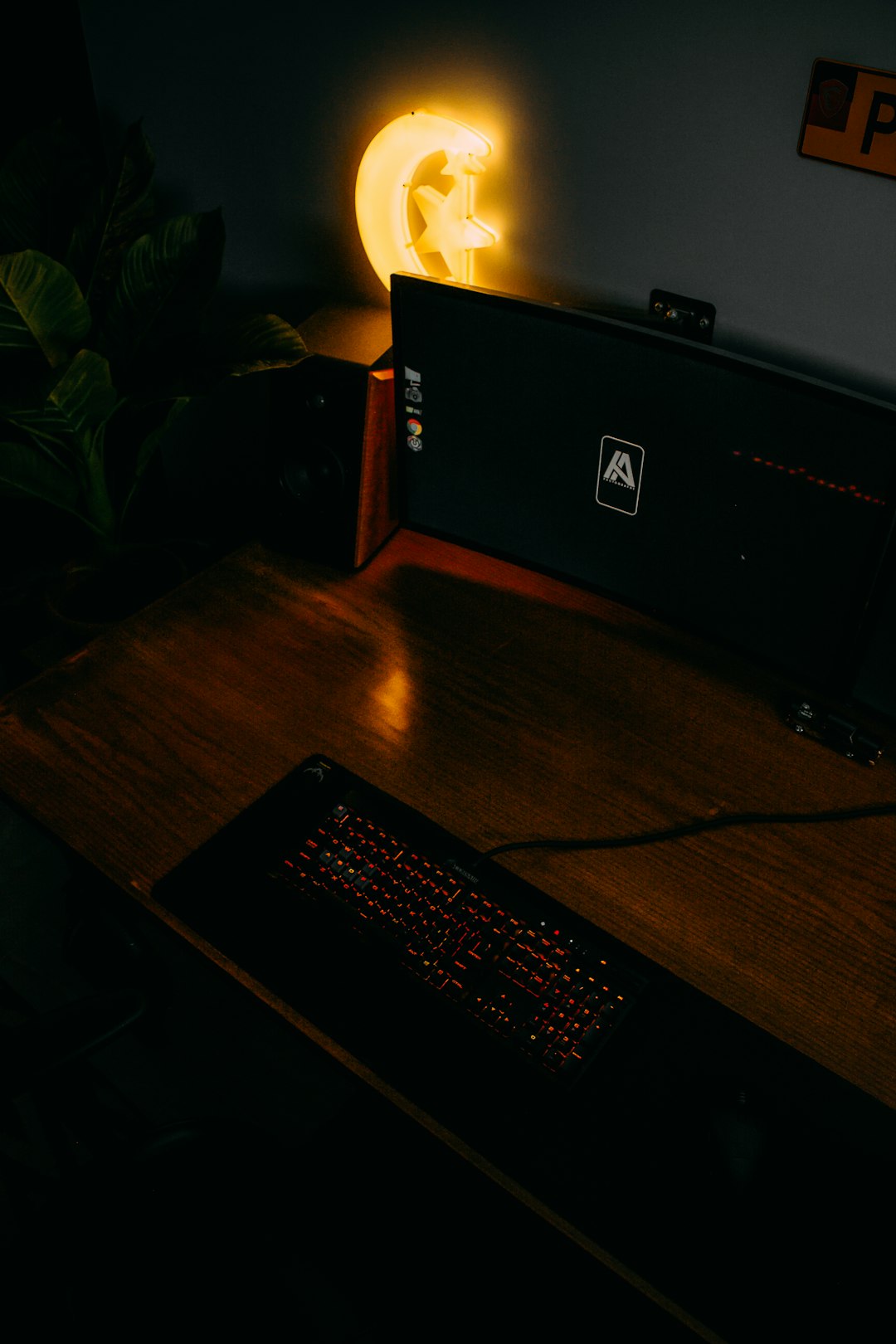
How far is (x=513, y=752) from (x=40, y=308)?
89 cm

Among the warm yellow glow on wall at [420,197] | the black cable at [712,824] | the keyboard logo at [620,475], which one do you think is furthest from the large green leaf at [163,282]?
the black cable at [712,824]

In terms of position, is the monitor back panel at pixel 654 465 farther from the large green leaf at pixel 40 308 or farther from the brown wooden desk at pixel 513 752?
the large green leaf at pixel 40 308

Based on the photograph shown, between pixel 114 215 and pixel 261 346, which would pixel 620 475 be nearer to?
pixel 261 346

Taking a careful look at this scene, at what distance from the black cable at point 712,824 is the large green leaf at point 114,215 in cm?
116

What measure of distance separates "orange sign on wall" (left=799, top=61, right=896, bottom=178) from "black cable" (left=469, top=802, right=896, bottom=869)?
2.27ft

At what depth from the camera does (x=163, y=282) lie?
1471mm

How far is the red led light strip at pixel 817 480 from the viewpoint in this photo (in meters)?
0.98

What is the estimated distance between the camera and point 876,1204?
79cm

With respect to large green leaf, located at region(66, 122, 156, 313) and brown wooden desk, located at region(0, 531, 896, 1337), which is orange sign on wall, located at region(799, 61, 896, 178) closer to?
brown wooden desk, located at region(0, 531, 896, 1337)

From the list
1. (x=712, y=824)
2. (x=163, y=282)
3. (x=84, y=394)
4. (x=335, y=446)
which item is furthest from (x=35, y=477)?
(x=712, y=824)

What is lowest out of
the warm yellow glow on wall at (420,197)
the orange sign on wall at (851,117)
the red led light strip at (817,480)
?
the red led light strip at (817,480)

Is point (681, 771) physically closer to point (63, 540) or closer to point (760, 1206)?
point (760, 1206)

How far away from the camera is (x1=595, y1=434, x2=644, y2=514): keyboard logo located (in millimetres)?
1132

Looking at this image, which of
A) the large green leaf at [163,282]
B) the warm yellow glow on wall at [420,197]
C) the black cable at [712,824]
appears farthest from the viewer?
the large green leaf at [163,282]
